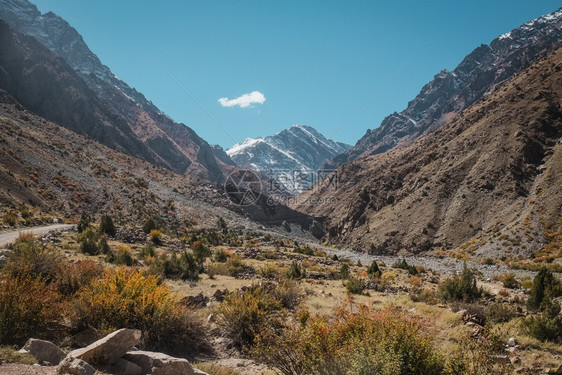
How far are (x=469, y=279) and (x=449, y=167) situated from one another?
160 feet

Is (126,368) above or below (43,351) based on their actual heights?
above

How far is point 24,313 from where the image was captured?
17.0 ft

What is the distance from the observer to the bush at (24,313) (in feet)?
16.5

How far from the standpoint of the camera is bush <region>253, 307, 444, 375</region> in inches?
150

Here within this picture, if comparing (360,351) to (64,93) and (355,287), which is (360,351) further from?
(64,93)

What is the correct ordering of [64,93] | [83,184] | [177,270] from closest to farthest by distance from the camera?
[177,270] → [83,184] → [64,93]

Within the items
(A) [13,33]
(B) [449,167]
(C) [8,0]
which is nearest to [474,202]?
(B) [449,167]

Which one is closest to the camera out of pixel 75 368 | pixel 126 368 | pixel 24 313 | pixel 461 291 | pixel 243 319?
pixel 75 368

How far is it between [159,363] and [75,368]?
1.06 m

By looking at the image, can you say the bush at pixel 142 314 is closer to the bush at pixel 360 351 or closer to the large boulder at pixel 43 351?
the large boulder at pixel 43 351

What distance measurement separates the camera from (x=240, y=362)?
6.20 meters

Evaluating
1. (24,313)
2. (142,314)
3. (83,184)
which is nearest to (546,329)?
(142,314)

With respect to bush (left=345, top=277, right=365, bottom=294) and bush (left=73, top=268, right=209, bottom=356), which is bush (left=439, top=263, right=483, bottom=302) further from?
bush (left=73, top=268, right=209, bottom=356)

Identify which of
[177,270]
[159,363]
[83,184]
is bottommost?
[83,184]
